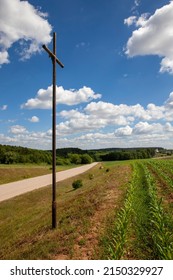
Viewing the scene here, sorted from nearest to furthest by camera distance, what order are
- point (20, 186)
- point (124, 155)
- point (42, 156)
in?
1. point (20, 186)
2. point (42, 156)
3. point (124, 155)

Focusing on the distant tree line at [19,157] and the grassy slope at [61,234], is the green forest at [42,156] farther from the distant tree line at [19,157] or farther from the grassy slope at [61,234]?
the grassy slope at [61,234]

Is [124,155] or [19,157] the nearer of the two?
[19,157]

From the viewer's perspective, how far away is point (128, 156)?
152250mm

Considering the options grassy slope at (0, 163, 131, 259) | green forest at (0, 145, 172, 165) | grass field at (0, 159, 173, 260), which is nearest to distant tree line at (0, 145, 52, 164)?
green forest at (0, 145, 172, 165)

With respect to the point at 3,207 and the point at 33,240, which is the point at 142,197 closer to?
the point at 33,240

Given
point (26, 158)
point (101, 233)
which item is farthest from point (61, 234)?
point (26, 158)

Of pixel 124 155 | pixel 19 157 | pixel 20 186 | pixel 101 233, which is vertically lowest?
pixel 20 186

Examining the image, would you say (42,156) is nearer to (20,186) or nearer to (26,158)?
(26,158)

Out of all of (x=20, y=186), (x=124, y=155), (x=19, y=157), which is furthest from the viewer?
(x=124, y=155)

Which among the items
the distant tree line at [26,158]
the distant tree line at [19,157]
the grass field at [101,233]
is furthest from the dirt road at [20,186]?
the distant tree line at [26,158]

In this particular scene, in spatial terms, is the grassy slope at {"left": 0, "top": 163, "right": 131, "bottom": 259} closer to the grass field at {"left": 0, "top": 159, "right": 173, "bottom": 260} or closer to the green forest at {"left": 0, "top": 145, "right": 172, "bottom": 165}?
the grass field at {"left": 0, "top": 159, "right": 173, "bottom": 260}

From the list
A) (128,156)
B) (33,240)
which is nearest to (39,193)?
(33,240)

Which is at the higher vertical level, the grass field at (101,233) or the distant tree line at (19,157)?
the distant tree line at (19,157)
